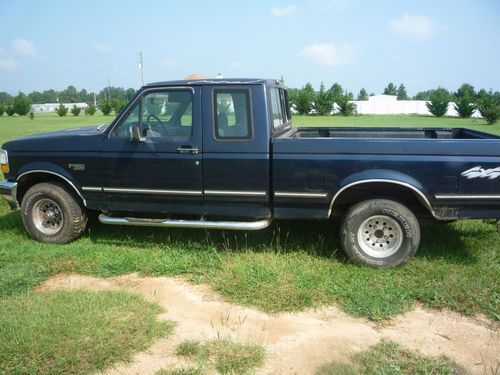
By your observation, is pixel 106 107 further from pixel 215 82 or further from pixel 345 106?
pixel 215 82

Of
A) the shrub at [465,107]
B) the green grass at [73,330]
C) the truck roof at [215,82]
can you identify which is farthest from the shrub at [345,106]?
the green grass at [73,330]

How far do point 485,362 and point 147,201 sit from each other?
3629 mm

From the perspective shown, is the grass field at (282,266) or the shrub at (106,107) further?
the shrub at (106,107)

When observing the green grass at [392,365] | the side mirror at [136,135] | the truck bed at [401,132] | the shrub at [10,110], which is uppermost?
the shrub at [10,110]

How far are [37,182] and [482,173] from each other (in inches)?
204

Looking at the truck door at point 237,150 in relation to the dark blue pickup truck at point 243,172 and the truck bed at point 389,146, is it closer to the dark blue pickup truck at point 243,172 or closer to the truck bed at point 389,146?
the dark blue pickup truck at point 243,172

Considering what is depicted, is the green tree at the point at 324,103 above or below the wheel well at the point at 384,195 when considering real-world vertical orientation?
above

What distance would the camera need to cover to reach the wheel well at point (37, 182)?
17.5 ft

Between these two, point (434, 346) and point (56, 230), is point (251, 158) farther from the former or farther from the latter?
point (56, 230)

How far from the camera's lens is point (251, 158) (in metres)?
4.51

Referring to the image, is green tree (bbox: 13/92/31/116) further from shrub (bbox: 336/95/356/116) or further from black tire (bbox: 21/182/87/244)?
black tire (bbox: 21/182/87/244)

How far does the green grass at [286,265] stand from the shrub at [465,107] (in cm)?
4723

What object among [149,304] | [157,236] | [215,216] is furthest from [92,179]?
[149,304]

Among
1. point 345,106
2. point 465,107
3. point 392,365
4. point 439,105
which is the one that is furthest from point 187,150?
point 439,105
